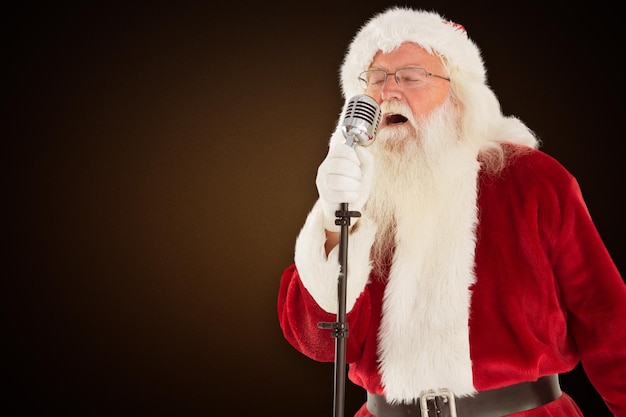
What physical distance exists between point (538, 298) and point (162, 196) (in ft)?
5.55

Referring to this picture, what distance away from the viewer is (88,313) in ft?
9.04

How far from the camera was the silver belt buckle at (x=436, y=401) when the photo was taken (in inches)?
59.1

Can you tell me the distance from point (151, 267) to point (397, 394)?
151 cm

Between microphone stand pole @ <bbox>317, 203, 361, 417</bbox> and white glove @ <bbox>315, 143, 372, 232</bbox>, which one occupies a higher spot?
white glove @ <bbox>315, 143, 372, 232</bbox>

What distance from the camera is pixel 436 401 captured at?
1516 mm

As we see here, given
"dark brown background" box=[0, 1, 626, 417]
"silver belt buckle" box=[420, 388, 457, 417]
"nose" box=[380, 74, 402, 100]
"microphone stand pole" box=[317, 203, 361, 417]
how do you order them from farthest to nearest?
1. "dark brown background" box=[0, 1, 626, 417]
2. "nose" box=[380, 74, 402, 100]
3. "silver belt buckle" box=[420, 388, 457, 417]
4. "microphone stand pole" box=[317, 203, 361, 417]

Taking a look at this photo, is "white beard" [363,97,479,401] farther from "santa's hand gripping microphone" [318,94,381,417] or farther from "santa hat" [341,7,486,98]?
"santa's hand gripping microphone" [318,94,381,417]

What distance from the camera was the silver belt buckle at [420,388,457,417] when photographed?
150cm

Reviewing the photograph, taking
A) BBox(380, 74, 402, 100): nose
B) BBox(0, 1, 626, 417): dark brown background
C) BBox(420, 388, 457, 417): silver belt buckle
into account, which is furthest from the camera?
BBox(0, 1, 626, 417): dark brown background

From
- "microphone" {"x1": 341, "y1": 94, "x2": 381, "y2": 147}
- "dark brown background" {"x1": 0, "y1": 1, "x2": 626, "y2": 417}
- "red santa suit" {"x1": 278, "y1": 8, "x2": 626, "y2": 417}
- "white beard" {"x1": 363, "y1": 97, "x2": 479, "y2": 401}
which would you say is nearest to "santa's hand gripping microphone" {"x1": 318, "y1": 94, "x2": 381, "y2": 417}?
"microphone" {"x1": 341, "y1": 94, "x2": 381, "y2": 147}

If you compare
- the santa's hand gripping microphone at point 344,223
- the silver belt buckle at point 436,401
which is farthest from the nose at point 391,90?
the silver belt buckle at point 436,401

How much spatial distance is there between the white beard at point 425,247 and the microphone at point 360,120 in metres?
0.31

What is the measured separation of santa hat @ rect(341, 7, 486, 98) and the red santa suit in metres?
0.26

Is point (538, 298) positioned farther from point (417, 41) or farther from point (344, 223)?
point (417, 41)
